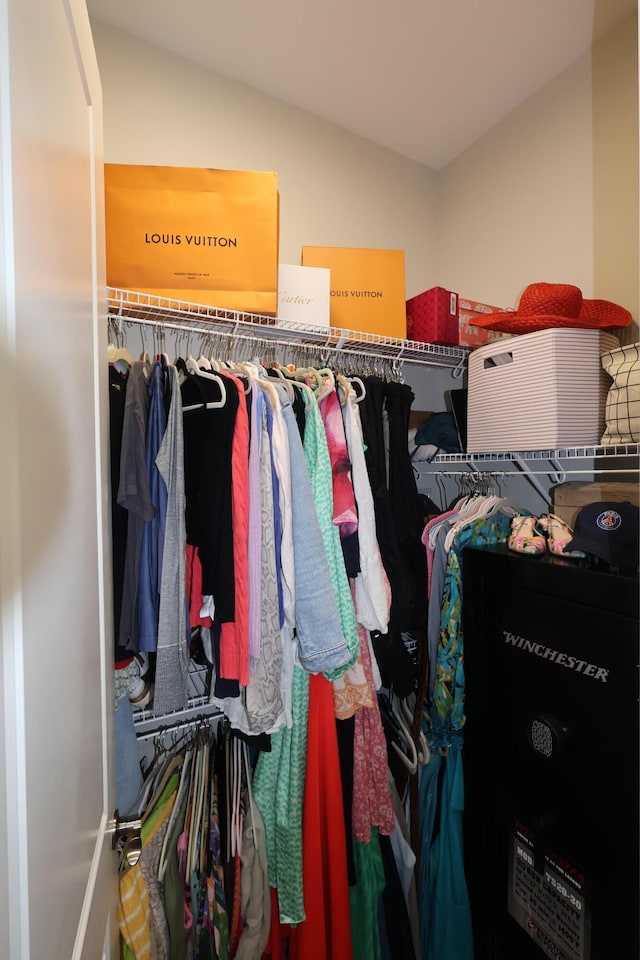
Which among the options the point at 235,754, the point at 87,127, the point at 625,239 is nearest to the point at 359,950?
the point at 235,754

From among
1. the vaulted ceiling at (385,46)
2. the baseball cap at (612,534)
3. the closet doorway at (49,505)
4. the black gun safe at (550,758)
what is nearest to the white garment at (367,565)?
the black gun safe at (550,758)

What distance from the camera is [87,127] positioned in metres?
0.67

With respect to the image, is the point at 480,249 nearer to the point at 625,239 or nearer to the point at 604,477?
the point at 625,239

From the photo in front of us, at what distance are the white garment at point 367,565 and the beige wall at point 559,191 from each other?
40.2 inches

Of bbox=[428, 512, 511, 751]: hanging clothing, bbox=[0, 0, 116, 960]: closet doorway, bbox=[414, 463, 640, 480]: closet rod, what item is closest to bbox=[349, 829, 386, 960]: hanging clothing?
bbox=[428, 512, 511, 751]: hanging clothing

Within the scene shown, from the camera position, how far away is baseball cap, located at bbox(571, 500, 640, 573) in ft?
3.40

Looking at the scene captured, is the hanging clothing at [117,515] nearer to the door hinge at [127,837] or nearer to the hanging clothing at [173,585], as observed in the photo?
the hanging clothing at [173,585]

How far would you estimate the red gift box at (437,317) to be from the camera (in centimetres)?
161

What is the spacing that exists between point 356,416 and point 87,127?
86 cm

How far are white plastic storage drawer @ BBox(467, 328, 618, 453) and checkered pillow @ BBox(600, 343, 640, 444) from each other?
0.06 meters

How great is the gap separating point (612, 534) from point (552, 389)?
1.36 feet

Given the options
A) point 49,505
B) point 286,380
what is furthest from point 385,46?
point 49,505

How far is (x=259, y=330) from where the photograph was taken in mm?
1439

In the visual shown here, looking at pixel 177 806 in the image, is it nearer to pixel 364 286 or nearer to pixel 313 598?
pixel 313 598
